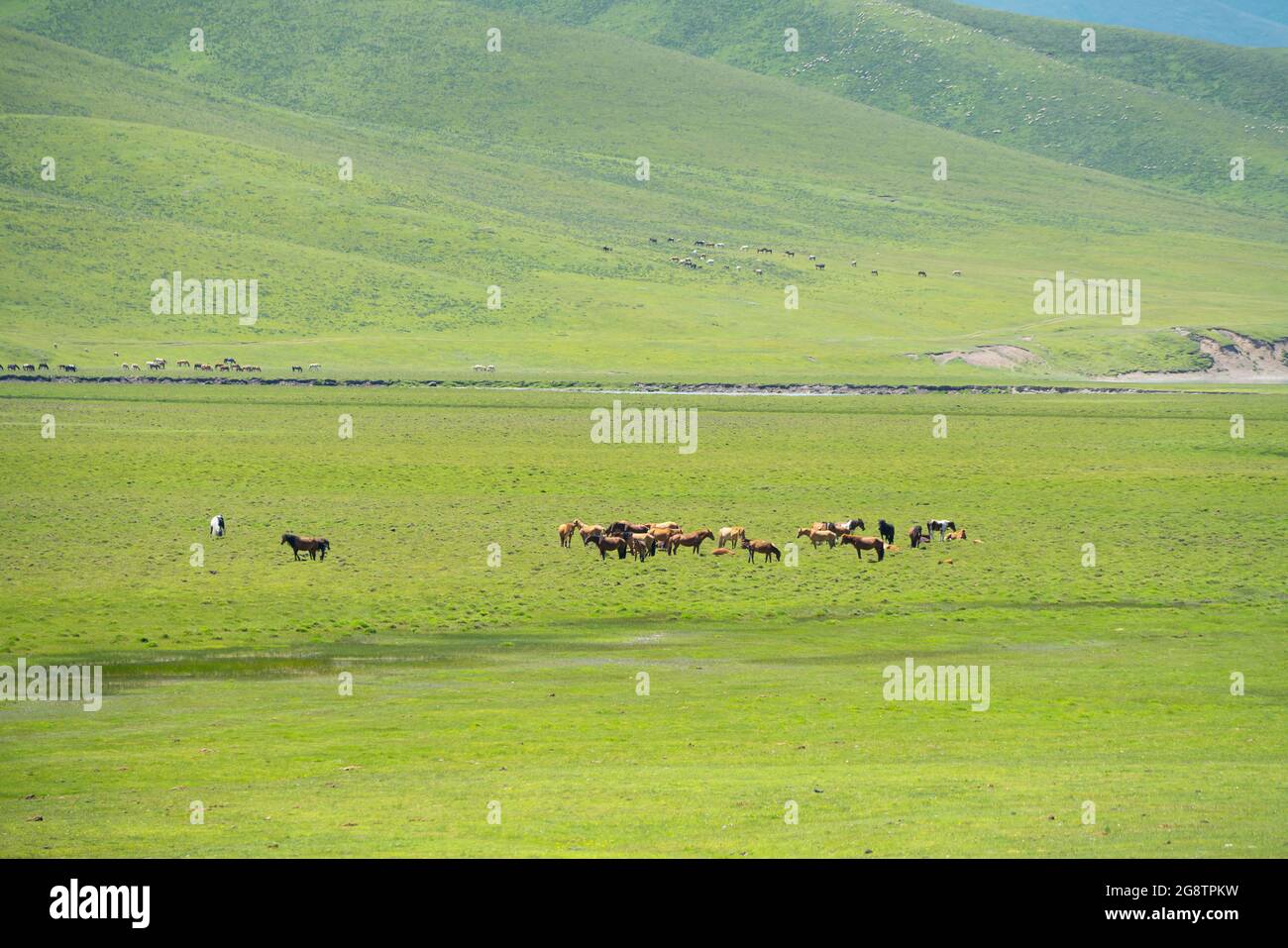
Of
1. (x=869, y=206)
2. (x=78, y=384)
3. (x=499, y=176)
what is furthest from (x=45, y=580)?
(x=869, y=206)

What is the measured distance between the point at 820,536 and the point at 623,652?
11229 mm

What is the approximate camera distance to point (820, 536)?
3597cm

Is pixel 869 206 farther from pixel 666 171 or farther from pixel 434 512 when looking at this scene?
pixel 434 512

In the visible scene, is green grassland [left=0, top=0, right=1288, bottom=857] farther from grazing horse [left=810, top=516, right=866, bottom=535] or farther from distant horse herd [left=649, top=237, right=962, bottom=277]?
grazing horse [left=810, top=516, right=866, bottom=535]

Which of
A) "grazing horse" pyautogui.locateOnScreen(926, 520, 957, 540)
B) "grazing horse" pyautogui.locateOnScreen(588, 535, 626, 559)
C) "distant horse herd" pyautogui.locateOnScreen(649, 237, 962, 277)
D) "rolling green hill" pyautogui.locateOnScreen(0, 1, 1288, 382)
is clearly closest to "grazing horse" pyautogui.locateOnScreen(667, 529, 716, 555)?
"grazing horse" pyautogui.locateOnScreen(588, 535, 626, 559)

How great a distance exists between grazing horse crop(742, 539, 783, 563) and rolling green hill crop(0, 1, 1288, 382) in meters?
48.6

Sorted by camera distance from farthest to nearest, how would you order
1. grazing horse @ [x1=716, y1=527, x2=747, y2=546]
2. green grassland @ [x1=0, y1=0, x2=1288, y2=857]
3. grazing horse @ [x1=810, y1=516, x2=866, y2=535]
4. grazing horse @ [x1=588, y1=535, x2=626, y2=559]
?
1. grazing horse @ [x1=810, y1=516, x2=866, y2=535]
2. grazing horse @ [x1=716, y1=527, x2=747, y2=546]
3. grazing horse @ [x1=588, y1=535, x2=626, y2=559]
4. green grassland @ [x1=0, y1=0, x2=1288, y2=857]

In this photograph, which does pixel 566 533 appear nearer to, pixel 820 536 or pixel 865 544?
pixel 820 536

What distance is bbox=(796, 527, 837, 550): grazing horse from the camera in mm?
35969

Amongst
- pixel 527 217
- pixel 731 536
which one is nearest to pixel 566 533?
pixel 731 536

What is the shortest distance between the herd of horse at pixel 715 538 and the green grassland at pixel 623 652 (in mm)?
652

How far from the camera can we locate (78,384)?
7350 centimetres
